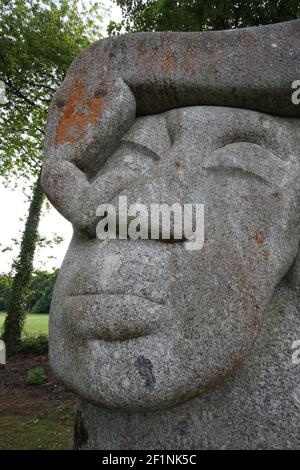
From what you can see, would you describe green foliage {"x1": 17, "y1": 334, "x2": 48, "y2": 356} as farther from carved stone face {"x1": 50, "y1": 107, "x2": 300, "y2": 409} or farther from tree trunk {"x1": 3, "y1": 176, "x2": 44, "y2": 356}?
carved stone face {"x1": 50, "y1": 107, "x2": 300, "y2": 409}

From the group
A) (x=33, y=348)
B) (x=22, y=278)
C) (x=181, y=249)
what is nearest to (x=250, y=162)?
(x=181, y=249)

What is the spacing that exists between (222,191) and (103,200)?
68 cm

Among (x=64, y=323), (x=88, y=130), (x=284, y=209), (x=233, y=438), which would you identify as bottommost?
(x=233, y=438)

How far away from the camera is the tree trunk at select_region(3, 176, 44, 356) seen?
10055 millimetres

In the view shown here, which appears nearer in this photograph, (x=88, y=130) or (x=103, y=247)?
(x=103, y=247)

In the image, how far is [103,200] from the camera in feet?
7.92

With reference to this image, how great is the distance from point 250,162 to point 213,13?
363 centimetres

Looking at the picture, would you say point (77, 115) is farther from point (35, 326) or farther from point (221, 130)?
point (35, 326)

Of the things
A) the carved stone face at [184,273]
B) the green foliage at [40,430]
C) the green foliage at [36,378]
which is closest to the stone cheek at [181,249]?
the carved stone face at [184,273]

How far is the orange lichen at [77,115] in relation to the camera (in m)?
2.66

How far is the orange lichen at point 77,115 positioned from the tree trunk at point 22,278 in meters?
7.98

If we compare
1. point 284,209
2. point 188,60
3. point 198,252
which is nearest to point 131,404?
point 198,252

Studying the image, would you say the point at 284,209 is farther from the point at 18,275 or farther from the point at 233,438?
the point at 18,275

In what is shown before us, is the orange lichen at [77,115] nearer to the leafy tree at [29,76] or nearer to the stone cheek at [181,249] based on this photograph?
the stone cheek at [181,249]
